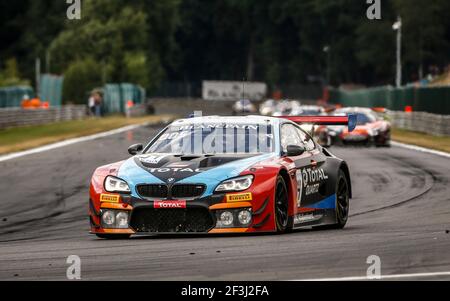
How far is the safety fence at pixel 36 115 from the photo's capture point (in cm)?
5384

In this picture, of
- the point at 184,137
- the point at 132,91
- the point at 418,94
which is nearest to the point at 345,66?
the point at 132,91

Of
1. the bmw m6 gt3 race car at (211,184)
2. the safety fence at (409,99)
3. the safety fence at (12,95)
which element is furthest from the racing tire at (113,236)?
the safety fence at (12,95)

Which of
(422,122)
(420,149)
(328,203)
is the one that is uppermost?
(328,203)

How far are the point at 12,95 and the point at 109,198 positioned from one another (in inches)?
1853

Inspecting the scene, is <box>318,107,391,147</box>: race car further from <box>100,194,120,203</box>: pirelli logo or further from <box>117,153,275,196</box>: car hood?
Answer: <box>100,194,120,203</box>: pirelli logo

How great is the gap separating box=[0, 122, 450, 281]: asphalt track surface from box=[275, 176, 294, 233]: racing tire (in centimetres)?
19

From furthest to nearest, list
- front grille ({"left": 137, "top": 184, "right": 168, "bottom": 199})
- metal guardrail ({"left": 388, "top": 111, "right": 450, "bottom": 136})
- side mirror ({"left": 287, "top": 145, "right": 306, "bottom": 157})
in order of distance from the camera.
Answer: metal guardrail ({"left": 388, "top": 111, "right": 450, "bottom": 136}) → side mirror ({"left": 287, "top": 145, "right": 306, "bottom": 157}) → front grille ({"left": 137, "top": 184, "right": 168, "bottom": 199})

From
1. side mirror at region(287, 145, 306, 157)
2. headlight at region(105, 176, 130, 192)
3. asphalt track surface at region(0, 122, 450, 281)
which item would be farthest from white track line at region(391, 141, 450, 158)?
headlight at region(105, 176, 130, 192)

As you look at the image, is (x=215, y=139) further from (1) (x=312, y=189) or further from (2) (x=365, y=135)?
(2) (x=365, y=135)

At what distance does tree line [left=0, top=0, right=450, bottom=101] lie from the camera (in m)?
118

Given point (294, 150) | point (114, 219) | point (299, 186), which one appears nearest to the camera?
point (114, 219)

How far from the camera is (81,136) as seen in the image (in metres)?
48.9

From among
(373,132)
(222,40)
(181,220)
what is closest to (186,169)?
(181,220)

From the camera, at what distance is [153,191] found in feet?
41.9
